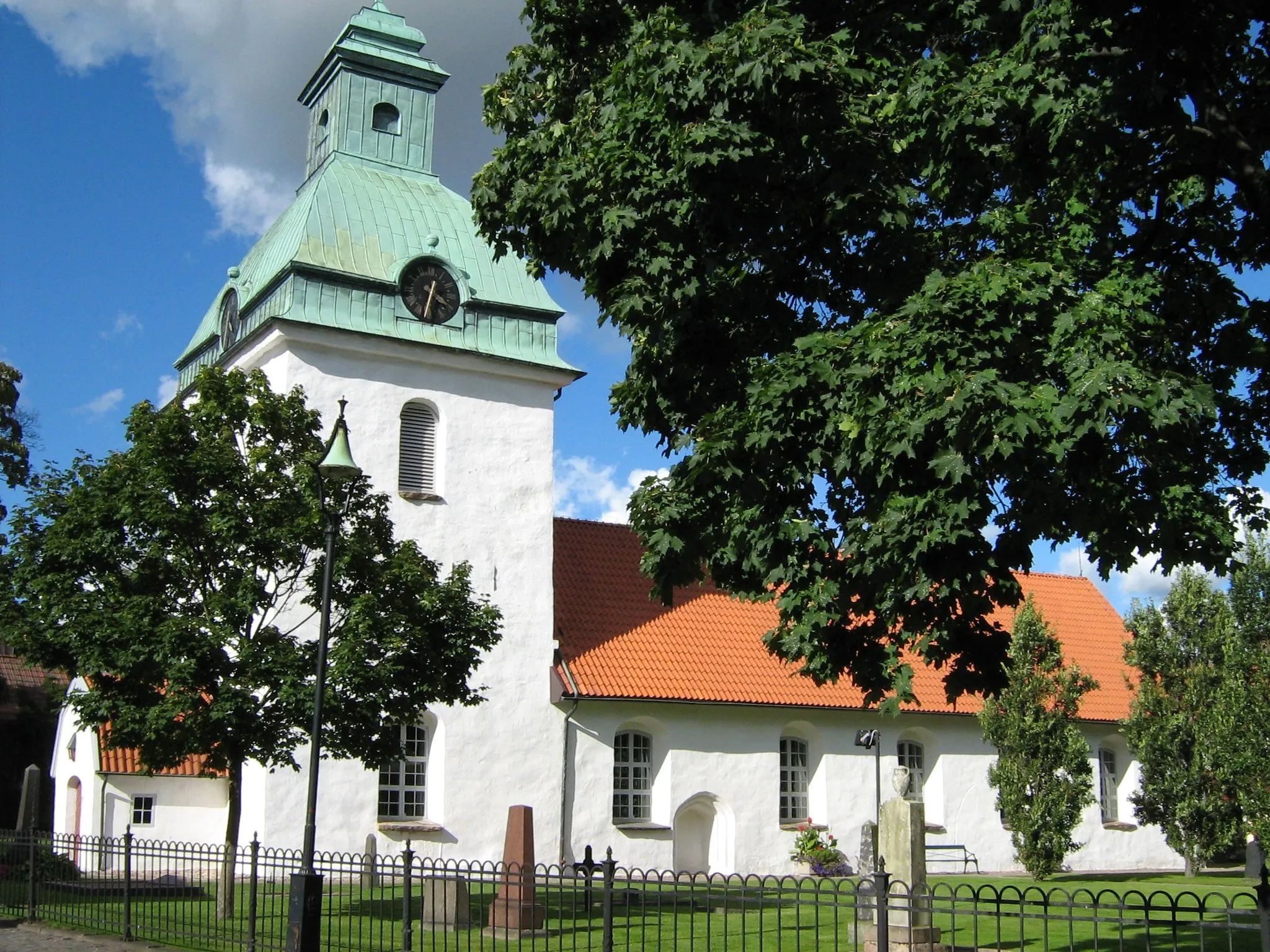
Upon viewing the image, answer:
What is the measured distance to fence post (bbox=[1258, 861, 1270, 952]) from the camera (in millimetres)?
6734

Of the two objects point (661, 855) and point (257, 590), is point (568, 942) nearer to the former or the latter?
point (257, 590)

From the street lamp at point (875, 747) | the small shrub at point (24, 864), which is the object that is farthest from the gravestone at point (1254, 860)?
the street lamp at point (875, 747)

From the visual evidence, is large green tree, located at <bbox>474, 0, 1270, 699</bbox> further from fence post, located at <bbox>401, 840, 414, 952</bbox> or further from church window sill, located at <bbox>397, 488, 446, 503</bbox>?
church window sill, located at <bbox>397, 488, 446, 503</bbox>

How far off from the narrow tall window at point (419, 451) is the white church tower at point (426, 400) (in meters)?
0.03

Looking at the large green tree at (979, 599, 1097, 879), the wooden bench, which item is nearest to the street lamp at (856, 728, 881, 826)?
the wooden bench

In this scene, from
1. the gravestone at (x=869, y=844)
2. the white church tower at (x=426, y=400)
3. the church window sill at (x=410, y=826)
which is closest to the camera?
the gravestone at (x=869, y=844)

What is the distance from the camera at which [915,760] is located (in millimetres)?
27969

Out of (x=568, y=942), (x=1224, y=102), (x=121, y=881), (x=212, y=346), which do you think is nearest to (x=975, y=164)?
(x=1224, y=102)

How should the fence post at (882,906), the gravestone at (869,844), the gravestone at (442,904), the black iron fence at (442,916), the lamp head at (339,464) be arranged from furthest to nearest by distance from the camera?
the gravestone at (869,844) → the gravestone at (442,904) → the black iron fence at (442,916) → the lamp head at (339,464) → the fence post at (882,906)

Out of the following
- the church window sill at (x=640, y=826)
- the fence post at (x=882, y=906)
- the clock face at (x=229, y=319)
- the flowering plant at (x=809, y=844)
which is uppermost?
the clock face at (x=229, y=319)

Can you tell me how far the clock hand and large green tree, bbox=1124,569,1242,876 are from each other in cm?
1513

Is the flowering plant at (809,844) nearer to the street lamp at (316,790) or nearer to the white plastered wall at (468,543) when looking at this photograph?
the white plastered wall at (468,543)

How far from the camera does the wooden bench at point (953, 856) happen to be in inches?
1051

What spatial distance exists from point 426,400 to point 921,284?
611 inches
